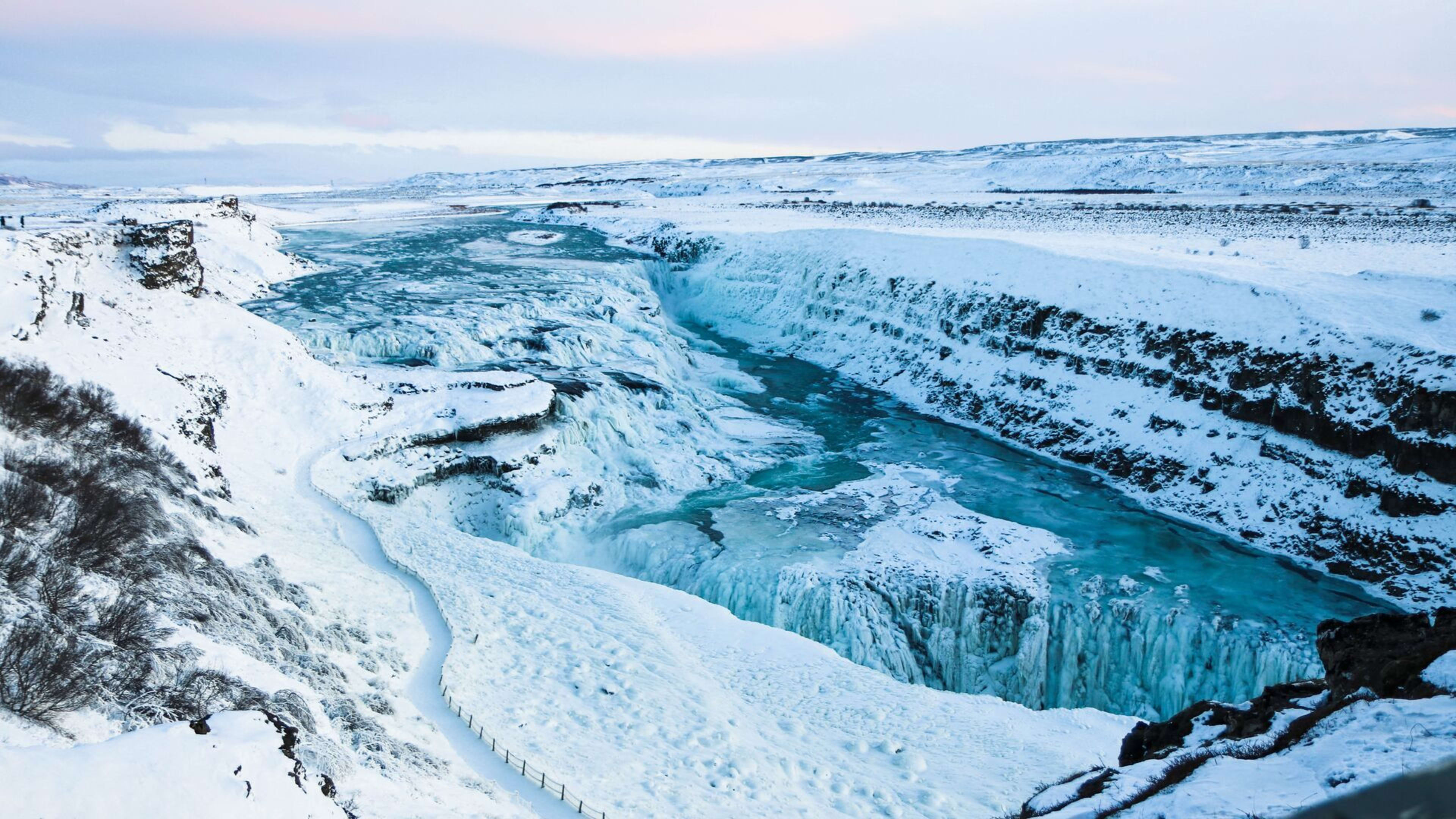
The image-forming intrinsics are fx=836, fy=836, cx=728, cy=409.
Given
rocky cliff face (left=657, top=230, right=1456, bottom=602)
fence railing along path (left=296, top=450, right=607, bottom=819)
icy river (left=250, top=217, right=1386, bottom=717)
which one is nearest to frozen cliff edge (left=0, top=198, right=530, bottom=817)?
fence railing along path (left=296, top=450, right=607, bottom=819)

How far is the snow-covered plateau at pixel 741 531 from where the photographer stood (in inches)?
377

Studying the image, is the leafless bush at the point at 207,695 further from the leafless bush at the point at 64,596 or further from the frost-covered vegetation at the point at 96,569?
the leafless bush at the point at 64,596

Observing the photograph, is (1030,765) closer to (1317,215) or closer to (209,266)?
(209,266)

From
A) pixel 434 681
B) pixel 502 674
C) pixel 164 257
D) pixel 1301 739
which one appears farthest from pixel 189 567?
pixel 164 257

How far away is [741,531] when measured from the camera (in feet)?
78.9

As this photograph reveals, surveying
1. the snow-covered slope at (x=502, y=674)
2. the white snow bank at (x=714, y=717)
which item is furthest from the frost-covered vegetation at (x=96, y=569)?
the white snow bank at (x=714, y=717)

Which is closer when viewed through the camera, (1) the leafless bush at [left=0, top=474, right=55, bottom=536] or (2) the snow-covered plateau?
(2) the snow-covered plateau

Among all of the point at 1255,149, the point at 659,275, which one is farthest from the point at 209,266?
the point at 1255,149

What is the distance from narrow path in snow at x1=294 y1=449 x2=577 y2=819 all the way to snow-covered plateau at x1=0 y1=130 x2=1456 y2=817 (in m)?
0.11

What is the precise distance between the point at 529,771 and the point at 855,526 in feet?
43.8

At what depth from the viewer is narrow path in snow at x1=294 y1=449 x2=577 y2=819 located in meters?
12.1

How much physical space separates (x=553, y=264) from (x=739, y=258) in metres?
12.4

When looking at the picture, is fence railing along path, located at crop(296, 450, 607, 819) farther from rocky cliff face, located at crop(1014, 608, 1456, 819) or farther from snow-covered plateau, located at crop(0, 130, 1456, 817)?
rocky cliff face, located at crop(1014, 608, 1456, 819)

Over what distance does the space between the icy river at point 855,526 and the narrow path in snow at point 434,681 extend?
4.02 metres
